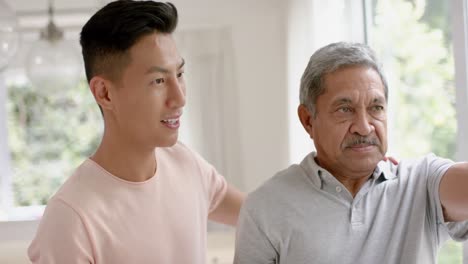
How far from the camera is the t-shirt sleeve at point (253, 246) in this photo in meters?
1.76

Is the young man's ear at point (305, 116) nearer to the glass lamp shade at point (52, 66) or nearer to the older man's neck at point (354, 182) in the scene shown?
the older man's neck at point (354, 182)

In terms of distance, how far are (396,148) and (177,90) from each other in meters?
1.46

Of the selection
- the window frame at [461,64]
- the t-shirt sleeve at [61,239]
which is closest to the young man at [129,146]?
the t-shirt sleeve at [61,239]

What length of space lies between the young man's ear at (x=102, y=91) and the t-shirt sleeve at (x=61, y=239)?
28 cm

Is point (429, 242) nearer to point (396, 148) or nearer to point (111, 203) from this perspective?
point (111, 203)

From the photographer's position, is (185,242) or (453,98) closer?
(185,242)

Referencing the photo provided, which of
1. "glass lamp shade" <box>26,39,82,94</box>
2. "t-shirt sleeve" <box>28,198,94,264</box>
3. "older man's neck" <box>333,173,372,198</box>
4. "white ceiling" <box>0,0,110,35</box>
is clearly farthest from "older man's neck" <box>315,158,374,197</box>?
"white ceiling" <box>0,0,110,35</box>

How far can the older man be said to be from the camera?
1680mm

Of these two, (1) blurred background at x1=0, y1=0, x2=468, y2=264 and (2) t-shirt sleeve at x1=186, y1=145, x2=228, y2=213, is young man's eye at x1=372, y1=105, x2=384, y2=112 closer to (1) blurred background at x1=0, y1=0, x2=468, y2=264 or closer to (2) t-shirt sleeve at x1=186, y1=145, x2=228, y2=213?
(2) t-shirt sleeve at x1=186, y1=145, x2=228, y2=213

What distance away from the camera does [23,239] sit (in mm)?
4508

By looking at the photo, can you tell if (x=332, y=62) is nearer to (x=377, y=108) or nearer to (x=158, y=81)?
(x=377, y=108)

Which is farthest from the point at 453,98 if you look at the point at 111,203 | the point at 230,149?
the point at 230,149

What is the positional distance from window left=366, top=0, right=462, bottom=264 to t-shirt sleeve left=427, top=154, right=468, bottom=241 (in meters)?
0.73

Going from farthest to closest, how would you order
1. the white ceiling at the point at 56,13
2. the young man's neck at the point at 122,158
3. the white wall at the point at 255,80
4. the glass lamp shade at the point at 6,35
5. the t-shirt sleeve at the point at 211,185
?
the white wall at the point at 255,80 → the white ceiling at the point at 56,13 → the glass lamp shade at the point at 6,35 → the t-shirt sleeve at the point at 211,185 → the young man's neck at the point at 122,158
